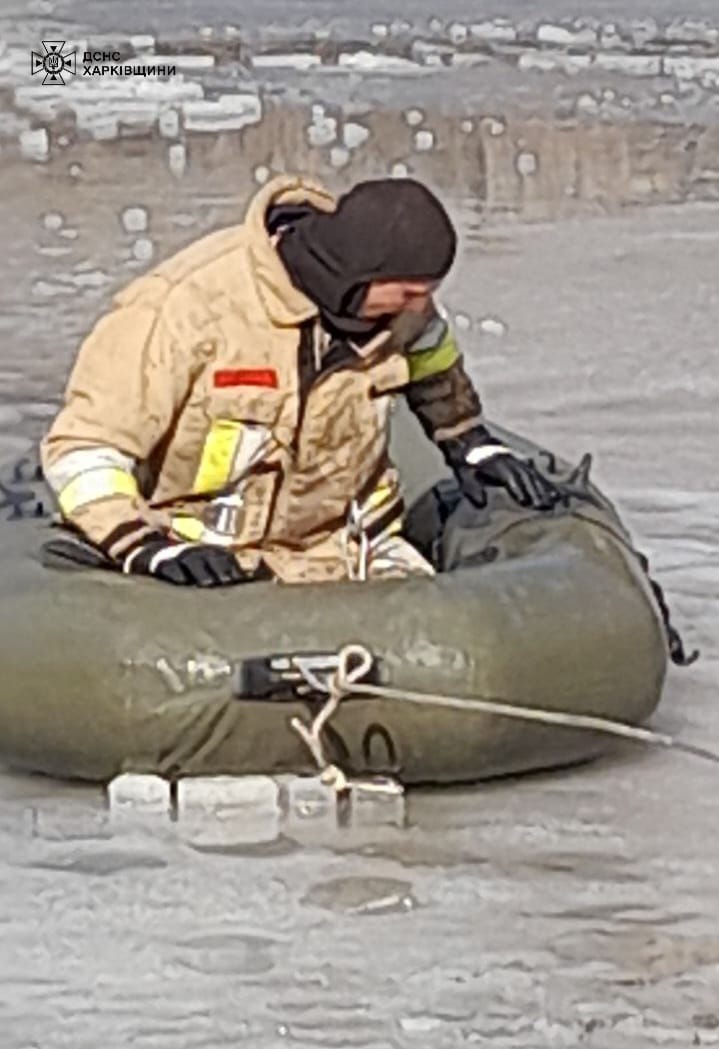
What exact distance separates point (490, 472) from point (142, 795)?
98 centimetres

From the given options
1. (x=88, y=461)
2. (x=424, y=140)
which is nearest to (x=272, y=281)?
(x=88, y=461)

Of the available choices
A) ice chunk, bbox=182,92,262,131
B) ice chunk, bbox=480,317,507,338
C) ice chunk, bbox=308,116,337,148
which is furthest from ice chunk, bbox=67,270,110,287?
ice chunk, bbox=182,92,262,131

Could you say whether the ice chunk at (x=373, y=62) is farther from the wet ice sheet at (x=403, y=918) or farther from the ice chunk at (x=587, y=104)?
the wet ice sheet at (x=403, y=918)

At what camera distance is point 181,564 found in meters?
5.07

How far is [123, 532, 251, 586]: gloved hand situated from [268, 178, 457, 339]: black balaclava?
16.9 inches

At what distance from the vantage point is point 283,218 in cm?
519

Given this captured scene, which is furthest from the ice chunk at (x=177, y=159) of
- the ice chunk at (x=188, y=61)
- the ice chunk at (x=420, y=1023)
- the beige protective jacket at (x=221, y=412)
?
the ice chunk at (x=420, y=1023)

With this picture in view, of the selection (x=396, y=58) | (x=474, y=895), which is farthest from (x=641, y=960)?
(x=396, y=58)

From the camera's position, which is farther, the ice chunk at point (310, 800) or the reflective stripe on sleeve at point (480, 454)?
the reflective stripe on sleeve at point (480, 454)

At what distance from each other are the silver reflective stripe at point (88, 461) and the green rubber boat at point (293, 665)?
0.15 m

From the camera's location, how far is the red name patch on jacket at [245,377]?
5.13m

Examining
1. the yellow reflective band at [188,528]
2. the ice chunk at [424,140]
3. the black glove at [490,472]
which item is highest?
the yellow reflective band at [188,528]

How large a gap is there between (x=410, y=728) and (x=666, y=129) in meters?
8.20

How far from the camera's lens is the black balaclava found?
4980mm
